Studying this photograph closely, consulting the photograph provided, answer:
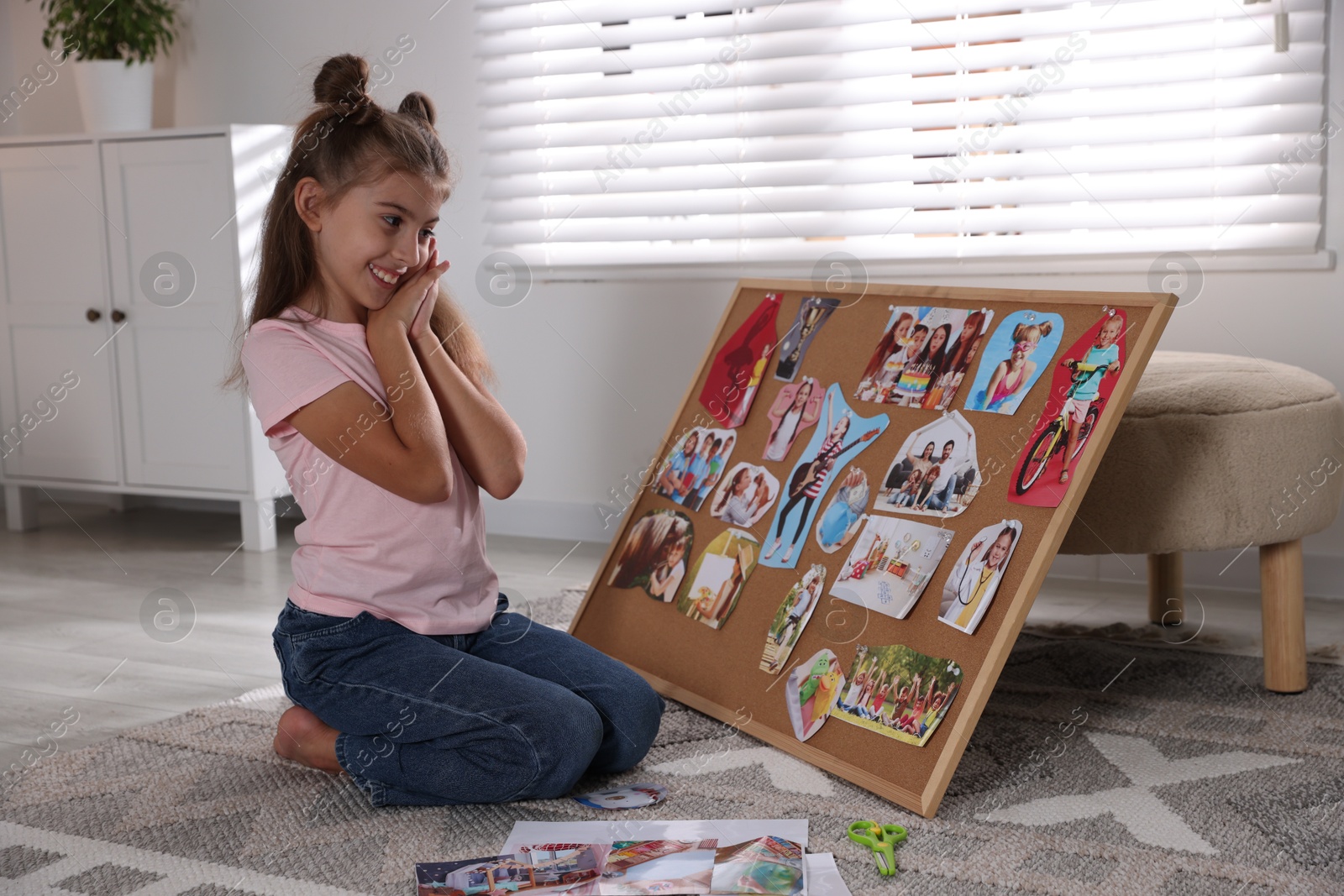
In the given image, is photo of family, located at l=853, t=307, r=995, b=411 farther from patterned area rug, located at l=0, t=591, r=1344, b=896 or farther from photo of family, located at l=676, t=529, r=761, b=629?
patterned area rug, located at l=0, t=591, r=1344, b=896

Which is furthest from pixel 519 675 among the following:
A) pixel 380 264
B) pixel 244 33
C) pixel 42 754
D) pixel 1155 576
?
pixel 244 33

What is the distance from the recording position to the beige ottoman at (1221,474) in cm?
161

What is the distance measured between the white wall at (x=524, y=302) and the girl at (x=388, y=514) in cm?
124

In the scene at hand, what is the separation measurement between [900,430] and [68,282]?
2301 millimetres

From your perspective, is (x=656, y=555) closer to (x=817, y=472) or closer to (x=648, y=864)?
(x=817, y=472)

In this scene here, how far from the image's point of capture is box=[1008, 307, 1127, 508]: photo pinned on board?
4.50 ft

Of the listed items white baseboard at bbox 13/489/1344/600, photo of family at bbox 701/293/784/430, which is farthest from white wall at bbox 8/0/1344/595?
photo of family at bbox 701/293/784/430

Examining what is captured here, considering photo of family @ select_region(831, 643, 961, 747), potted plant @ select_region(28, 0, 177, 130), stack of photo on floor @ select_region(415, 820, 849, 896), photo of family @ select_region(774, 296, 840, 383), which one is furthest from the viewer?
potted plant @ select_region(28, 0, 177, 130)

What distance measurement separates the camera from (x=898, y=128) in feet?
7.96

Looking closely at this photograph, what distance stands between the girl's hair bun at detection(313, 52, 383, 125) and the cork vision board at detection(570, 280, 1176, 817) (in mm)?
719

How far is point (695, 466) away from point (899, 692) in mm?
587

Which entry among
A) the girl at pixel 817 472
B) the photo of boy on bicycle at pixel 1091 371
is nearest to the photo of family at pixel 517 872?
the girl at pixel 817 472

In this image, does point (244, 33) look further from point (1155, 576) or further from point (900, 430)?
point (1155, 576)

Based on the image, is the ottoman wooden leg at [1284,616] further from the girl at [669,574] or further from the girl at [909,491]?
the girl at [669,574]
